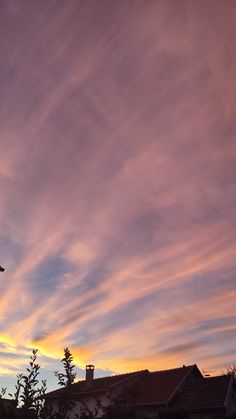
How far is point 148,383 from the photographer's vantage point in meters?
36.2

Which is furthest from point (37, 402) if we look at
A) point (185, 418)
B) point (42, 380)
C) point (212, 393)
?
point (212, 393)

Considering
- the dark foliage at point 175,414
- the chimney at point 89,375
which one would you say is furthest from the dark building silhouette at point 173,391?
the dark foliage at point 175,414

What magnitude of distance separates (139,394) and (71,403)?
97.3ft

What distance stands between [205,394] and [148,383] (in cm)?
694

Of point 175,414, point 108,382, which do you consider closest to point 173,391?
point 108,382

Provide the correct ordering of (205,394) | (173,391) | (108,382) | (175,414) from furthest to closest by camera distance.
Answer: (108,382) < (173,391) < (205,394) < (175,414)

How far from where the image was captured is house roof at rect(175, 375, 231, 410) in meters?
29.3

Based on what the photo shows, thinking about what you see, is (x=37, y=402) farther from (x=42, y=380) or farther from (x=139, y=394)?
(x=139, y=394)

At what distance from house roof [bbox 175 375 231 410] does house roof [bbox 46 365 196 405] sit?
99 cm

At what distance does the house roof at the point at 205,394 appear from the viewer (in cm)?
2933

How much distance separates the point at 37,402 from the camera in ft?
22.6

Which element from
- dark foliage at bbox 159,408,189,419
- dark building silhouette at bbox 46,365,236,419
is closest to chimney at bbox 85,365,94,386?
dark building silhouette at bbox 46,365,236,419

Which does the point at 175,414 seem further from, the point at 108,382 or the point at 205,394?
the point at 108,382

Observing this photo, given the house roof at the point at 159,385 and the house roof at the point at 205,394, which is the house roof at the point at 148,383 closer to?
the house roof at the point at 159,385
